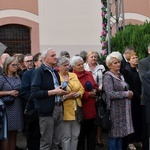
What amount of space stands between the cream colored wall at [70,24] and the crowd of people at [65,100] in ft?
24.4

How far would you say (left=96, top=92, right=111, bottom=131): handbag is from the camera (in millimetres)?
5195

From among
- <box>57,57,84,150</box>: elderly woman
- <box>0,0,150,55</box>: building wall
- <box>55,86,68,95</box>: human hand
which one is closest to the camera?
<box>55,86,68,95</box>: human hand

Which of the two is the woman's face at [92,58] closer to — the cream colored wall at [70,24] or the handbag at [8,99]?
the handbag at [8,99]

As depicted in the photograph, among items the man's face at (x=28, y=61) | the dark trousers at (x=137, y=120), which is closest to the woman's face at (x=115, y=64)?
the dark trousers at (x=137, y=120)

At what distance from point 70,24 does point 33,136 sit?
8178 mm

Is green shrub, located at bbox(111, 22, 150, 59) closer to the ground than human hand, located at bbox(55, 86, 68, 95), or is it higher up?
higher up

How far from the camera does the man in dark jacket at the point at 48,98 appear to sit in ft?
16.0

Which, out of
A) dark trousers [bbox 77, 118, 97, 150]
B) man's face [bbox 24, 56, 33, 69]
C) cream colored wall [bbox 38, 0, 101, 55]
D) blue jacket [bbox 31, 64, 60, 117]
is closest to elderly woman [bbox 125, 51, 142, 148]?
dark trousers [bbox 77, 118, 97, 150]

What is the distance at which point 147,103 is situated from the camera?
15.4 feet

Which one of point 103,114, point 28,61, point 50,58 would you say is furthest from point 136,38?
point 50,58

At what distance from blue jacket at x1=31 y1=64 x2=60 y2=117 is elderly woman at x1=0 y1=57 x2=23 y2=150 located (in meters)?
0.64

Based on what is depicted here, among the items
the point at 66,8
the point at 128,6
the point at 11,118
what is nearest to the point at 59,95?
the point at 11,118

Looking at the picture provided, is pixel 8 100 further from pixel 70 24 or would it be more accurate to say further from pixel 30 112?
pixel 70 24

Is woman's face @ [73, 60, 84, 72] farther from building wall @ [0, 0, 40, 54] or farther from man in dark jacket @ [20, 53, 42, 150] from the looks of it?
building wall @ [0, 0, 40, 54]
